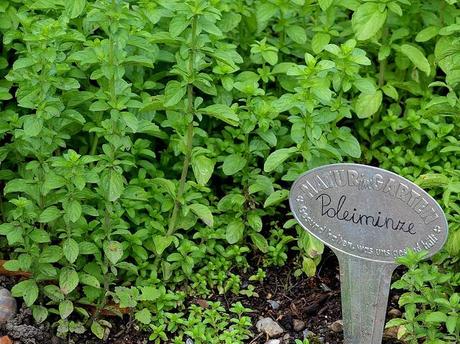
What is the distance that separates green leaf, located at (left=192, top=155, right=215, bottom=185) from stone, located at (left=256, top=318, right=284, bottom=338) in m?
0.67

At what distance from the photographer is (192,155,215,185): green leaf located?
4004 mm

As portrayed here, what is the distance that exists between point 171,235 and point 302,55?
1.19 metres

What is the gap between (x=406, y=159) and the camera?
14.9 ft

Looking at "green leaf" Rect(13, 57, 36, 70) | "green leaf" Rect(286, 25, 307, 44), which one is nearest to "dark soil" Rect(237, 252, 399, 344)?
"green leaf" Rect(286, 25, 307, 44)

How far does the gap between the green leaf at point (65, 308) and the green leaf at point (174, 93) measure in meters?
0.93

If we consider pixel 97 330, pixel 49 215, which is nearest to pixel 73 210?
pixel 49 215

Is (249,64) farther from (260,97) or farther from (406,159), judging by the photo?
(406,159)

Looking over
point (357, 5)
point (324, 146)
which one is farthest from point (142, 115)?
point (357, 5)

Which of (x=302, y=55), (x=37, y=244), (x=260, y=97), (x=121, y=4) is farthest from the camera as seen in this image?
(x=302, y=55)

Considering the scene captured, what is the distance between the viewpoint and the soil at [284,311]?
4039mm

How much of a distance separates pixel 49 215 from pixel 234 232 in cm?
89

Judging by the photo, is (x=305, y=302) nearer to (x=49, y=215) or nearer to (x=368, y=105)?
(x=368, y=105)

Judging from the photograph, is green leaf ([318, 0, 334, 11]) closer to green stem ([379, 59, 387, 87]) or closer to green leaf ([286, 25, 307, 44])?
green leaf ([286, 25, 307, 44])

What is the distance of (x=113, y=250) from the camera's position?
3920 mm
